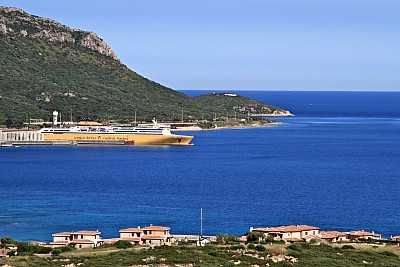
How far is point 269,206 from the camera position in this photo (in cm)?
6681

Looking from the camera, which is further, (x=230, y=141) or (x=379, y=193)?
(x=230, y=141)

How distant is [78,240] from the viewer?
46.4 metres

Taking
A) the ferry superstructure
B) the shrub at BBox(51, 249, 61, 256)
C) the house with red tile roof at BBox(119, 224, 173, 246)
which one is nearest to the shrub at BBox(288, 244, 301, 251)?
the house with red tile roof at BBox(119, 224, 173, 246)

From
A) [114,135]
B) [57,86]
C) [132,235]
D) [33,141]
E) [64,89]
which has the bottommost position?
[132,235]

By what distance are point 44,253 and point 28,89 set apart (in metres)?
135

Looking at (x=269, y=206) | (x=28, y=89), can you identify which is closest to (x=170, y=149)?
(x=28, y=89)

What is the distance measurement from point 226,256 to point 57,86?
472 ft

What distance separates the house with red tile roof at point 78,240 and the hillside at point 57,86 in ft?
362

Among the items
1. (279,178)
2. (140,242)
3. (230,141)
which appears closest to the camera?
(140,242)

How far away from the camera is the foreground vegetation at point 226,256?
38.8m

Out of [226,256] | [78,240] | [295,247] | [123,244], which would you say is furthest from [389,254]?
[78,240]

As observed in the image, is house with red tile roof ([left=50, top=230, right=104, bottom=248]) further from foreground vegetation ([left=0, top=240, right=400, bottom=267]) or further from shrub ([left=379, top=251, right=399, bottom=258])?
shrub ([left=379, top=251, right=399, bottom=258])

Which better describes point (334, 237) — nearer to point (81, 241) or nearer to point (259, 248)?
point (259, 248)

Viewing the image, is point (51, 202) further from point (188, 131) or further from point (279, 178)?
point (188, 131)
